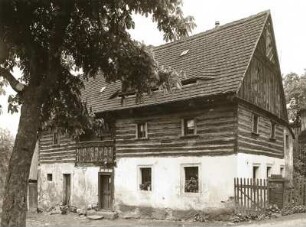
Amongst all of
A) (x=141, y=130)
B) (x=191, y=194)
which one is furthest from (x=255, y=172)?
(x=141, y=130)

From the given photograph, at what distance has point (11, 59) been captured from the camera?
1298 cm

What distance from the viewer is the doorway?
2281 cm

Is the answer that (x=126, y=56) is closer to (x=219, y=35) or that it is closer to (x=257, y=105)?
(x=257, y=105)

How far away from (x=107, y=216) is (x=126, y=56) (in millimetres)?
11065

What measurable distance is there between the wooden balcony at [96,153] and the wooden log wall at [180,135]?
634mm

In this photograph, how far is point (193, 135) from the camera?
19.0 m

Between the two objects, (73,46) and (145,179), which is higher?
(73,46)

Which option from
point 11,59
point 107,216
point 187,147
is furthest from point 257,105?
point 11,59

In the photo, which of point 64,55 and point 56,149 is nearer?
point 64,55

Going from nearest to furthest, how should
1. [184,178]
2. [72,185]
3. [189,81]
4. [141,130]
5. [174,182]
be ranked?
[184,178], [174,182], [189,81], [141,130], [72,185]

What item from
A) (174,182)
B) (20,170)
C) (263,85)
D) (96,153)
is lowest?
(174,182)

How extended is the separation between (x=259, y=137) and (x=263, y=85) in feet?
9.52

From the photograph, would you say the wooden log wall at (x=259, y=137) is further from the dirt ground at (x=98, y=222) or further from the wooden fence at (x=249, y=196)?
the dirt ground at (x=98, y=222)

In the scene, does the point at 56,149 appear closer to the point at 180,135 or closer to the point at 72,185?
the point at 72,185
